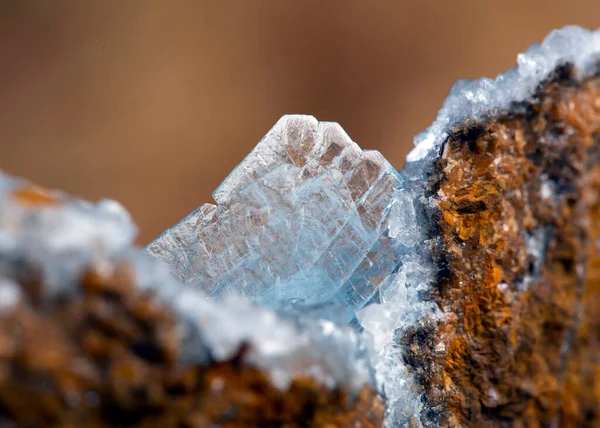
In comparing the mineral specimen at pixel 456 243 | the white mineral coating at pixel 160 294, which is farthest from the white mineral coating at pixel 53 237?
the mineral specimen at pixel 456 243

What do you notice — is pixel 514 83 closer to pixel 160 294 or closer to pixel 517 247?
pixel 517 247

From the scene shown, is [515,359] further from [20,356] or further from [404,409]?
[20,356]

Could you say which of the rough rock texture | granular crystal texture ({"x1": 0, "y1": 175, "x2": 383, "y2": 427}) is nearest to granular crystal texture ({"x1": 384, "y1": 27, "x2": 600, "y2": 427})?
the rough rock texture

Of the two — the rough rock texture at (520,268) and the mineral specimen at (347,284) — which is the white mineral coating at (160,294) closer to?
the mineral specimen at (347,284)

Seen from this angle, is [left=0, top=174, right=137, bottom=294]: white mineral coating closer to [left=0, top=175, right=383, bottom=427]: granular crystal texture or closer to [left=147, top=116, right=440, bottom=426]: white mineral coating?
[left=0, top=175, right=383, bottom=427]: granular crystal texture

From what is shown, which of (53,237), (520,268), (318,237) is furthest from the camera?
(318,237)

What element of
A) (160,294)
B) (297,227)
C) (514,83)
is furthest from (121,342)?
(514,83)

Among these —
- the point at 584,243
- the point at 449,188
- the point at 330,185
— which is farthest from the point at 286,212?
the point at 584,243
